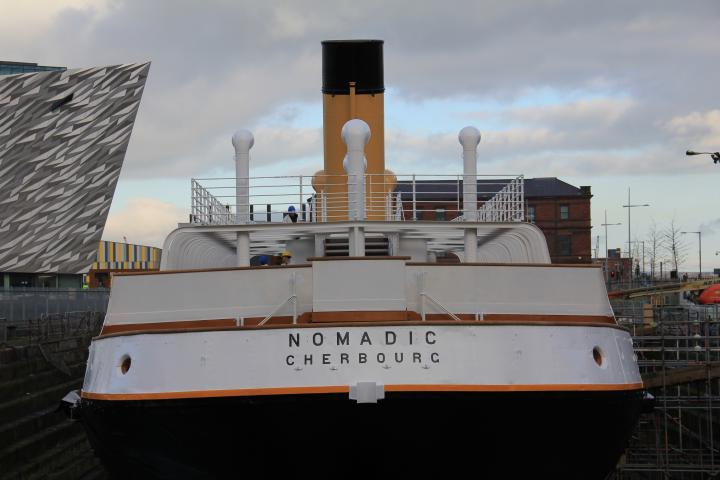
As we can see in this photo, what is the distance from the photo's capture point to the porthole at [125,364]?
1087 centimetres

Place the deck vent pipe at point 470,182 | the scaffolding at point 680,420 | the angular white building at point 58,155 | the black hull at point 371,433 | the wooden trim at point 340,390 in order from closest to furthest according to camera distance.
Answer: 1. the wooden trim at point 340,390
2. the black hull at point 371,433
3. the deck vent pipe at point 470,182
4. the scaffolding at point 680,420
5. the angular white building at point 58,155

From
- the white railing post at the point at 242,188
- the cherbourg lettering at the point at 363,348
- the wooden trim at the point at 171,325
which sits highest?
the white railing post at the point at 242,188

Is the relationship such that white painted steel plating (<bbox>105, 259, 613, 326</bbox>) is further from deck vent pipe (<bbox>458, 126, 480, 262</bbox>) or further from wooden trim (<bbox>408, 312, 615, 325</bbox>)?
deck vent pipe (<bbox>458, 126, 480, 262</bbox>)

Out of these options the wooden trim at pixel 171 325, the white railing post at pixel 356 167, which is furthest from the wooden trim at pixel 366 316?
the white railing post at pixel 356 167

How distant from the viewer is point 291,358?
9.95m

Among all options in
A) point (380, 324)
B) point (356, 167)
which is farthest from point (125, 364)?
point (356, 167)

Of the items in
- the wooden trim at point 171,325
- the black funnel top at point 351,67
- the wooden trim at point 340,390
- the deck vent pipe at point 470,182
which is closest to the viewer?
the wooden trim at point 340,390

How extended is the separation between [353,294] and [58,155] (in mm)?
63918

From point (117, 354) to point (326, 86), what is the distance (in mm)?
8936

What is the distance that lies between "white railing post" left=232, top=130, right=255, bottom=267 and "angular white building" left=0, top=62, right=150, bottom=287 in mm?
57583

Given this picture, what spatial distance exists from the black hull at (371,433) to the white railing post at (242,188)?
10.8 feet

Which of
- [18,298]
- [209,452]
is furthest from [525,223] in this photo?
[18,298]

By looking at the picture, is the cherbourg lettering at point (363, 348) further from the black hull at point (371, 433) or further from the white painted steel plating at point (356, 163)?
the white painted steel plating at point (356, 163)

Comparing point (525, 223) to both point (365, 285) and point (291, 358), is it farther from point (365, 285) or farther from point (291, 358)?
point (291, 358)
